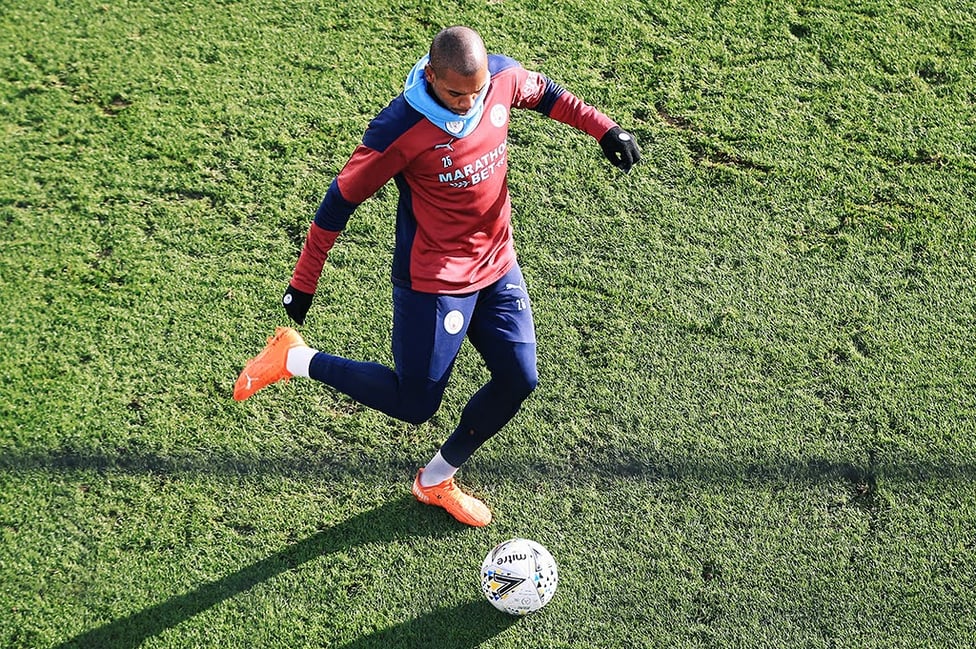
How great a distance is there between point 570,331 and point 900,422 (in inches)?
66.7

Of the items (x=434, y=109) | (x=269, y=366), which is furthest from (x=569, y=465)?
(x=434, y=109)

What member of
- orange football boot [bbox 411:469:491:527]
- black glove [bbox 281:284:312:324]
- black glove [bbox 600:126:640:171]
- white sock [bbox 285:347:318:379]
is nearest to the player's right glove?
black glove [bbox 281:284:312:324]

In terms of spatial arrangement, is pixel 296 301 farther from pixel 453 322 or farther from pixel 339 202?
pixel 453 322

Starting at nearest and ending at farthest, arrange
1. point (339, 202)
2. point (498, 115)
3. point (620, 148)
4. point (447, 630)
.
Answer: point (339, 202) < point (498, 115) < point (447, 630) < point (620, 148)

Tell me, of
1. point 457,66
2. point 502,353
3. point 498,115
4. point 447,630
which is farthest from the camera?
point 447,630

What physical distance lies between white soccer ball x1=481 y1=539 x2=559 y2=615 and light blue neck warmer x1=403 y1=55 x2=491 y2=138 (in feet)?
5.87

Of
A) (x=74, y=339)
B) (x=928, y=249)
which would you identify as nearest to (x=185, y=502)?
(x=74, y=339)

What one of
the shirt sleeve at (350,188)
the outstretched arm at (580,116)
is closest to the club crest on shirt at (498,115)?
the outstretched arm at (580,116)

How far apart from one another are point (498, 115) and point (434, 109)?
36cm

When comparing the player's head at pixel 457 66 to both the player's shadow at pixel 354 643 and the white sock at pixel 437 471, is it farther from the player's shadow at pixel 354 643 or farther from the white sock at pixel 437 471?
the player's shadow at pixel 354 643

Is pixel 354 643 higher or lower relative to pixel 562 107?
lower

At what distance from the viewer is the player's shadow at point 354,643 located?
439 cm

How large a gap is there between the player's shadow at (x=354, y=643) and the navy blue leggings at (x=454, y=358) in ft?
1.54

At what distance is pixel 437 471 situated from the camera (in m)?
4.62
